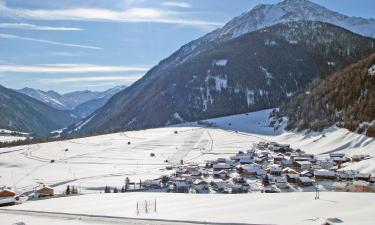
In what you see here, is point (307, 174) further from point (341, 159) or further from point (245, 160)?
point (245, 160)

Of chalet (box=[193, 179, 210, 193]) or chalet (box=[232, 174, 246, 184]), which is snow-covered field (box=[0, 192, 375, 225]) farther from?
chalet (box=[232, 174, 246, 184])

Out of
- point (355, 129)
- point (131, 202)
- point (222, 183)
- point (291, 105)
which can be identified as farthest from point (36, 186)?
point (291, 105)

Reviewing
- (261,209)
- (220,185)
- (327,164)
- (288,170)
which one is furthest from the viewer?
(327,164)

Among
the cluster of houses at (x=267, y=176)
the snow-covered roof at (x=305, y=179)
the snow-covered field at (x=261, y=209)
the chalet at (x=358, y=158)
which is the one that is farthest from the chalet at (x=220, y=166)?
the snow-covered field at (x=261, y=209)

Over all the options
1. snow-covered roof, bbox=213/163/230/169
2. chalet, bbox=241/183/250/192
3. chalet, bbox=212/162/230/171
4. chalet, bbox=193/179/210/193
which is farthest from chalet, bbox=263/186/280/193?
snow-covered roof, bbox=213/163/230/169

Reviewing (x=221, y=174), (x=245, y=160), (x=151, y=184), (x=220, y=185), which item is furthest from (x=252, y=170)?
(x=151, y=184)

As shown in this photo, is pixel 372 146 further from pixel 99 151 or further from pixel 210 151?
pixel 99 151

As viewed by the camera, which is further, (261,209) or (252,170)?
(252,170)
